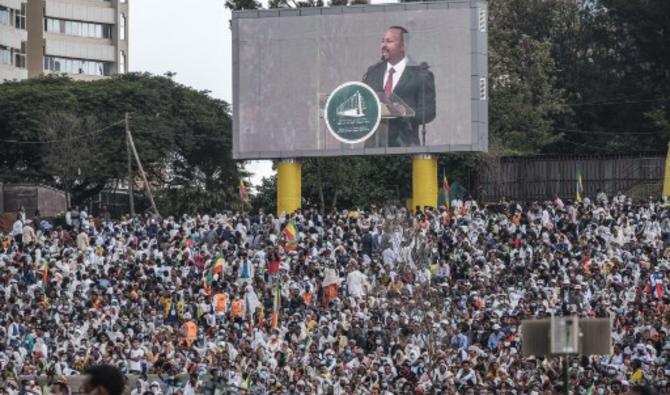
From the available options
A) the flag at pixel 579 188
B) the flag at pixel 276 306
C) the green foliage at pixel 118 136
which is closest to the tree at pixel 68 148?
the green foliage at pixel 118 136

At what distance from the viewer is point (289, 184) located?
165 ft

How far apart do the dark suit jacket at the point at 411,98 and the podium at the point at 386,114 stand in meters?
0.08

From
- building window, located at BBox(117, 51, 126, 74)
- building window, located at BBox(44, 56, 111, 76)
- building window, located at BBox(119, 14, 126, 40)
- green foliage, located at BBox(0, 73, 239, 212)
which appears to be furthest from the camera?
building window, located at BBox(117, 51, 126, 74)

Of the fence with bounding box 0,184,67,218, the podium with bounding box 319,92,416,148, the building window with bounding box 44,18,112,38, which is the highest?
the building window with bounding box 44,18,112,38

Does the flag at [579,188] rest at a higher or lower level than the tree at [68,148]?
lower

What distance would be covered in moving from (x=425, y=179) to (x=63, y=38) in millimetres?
49396

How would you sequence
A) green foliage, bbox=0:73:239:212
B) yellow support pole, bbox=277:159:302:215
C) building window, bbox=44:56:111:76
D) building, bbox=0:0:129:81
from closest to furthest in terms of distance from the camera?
yellow support pole, bbox=277:159:302:215
green foliage, bbox=0:73:239:212
building, bbox=0:0:129:81
building window, bbox=44:56:111:76

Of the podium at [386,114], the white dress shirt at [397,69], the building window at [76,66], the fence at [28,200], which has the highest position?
the building window at [76,66]

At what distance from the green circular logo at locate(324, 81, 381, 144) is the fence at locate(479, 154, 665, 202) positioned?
6.49 meters

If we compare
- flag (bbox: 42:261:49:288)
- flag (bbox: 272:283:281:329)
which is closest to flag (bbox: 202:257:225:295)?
flag (bbox: 272:283:281:329)

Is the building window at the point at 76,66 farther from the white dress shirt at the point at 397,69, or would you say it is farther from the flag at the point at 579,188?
the white dress shirt at the point at 397,69

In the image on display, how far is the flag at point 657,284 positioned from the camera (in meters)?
37.7

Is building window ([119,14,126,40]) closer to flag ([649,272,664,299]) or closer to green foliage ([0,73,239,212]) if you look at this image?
green foliage ([0,73,239,212])

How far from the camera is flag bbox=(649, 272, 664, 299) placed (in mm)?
37656
